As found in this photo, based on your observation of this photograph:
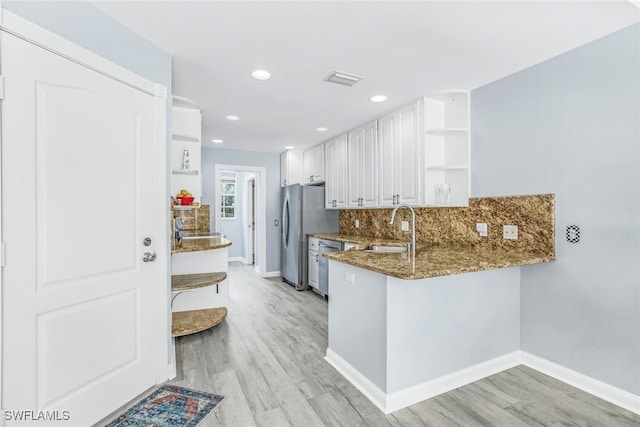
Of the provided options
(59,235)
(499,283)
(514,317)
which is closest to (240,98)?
(59,235)

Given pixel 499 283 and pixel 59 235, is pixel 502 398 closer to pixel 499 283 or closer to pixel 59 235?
pixel 499 283

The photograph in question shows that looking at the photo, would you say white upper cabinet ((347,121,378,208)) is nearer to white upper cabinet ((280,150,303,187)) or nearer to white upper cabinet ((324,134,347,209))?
white upper cabinet ((324,134,347,209))

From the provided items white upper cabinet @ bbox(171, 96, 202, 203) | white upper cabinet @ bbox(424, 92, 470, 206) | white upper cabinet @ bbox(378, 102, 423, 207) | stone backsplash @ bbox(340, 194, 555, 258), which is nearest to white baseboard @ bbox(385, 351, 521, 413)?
stone backsplash @ bbox(340, 194, 555, 258)

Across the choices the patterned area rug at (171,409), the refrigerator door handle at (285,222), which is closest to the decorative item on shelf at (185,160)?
the patterned area rug at (171,409)

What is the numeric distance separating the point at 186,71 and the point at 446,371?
302cm

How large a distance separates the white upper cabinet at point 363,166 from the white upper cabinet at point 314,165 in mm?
802

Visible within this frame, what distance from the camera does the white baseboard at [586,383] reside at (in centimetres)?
195

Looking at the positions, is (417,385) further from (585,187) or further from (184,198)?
(184,198)

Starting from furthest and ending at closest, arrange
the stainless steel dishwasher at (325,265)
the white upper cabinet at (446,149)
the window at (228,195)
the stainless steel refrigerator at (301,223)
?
1. the window at (228,195)
2. the stainless steel refrigerator at (301,223)
3. the stainless steel dishwasher at (325,265)
4. the white upper cabinet at (446,149)

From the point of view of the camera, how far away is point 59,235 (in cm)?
162

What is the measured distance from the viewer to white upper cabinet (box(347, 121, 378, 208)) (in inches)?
152

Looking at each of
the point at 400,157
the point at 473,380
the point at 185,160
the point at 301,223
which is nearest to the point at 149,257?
the point at 185,160

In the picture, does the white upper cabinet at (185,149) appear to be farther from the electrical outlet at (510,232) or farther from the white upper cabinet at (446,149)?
the electrical outlet at (510,232)

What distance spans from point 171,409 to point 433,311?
5.87ft
